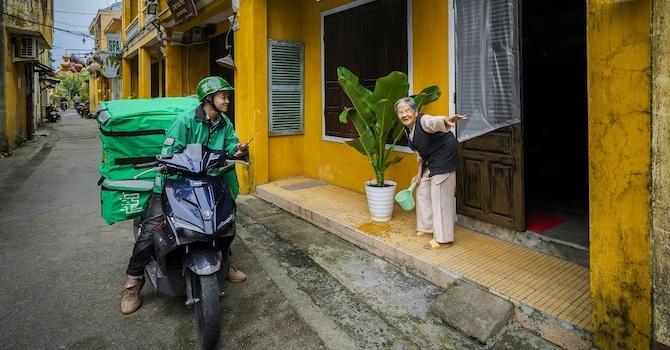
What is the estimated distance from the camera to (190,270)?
302 centimetres

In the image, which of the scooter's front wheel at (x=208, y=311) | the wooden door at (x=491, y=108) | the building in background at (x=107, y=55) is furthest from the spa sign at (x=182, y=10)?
the building in background at (x=107, y=55)

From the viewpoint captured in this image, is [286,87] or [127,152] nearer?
[127,152]

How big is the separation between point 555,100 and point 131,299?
814 centimetres

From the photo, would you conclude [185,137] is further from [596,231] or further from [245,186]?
[245,186]

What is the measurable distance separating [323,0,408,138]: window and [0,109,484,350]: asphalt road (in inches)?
90.3

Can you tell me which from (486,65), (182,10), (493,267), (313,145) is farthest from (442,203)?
(182,10)

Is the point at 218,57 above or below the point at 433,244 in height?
above

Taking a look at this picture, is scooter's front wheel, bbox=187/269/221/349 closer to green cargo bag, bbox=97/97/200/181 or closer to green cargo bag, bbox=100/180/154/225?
green cargo bag, bbox=100/180/154/225

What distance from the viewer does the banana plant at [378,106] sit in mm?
4668

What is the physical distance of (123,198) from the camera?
12.0ft

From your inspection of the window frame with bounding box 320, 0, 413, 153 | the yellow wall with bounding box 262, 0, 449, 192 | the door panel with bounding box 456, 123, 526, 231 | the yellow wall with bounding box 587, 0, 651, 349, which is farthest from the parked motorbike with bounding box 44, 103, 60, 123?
the yellow wall with bounding box 587, 0, 651, 349

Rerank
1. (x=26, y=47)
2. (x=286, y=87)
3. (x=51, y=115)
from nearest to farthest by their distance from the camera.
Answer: (x=286, y=87) → (x=26, y=47) → (x=51, y=115)

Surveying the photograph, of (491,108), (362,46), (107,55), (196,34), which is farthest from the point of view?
(107,55)

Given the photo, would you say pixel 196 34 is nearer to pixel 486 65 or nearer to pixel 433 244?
pixel 486 65
